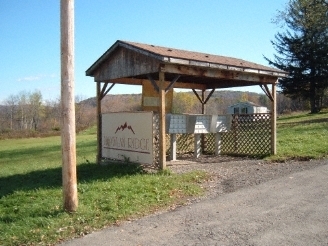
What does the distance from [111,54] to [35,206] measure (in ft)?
18.7

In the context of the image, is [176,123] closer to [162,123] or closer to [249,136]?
[162,123]

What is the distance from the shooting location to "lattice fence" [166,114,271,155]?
1216 cm

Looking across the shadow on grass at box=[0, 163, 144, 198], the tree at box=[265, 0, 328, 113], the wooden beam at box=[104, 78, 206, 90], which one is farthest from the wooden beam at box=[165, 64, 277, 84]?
the tree at box=[265, 0, 328, 113]

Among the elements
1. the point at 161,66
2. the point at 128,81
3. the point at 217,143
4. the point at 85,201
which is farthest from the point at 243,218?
the point at 217,143

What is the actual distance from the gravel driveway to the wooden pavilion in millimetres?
2750

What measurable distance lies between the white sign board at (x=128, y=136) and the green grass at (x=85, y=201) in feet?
1.91

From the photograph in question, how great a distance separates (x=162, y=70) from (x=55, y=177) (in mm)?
4116

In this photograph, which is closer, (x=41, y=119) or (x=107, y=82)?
(x=107, y=82)

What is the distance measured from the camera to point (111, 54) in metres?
10.5

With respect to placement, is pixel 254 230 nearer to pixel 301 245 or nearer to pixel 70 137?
pixel 301 245

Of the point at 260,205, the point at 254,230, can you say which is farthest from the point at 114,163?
the point at 254,230

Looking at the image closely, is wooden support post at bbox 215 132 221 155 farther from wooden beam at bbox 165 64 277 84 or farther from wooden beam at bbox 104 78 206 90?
wooden beam at bbox 165 64 277 84

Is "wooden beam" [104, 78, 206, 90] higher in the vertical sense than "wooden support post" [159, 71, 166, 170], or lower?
higher

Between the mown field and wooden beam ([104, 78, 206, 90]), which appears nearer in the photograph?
the mown field
